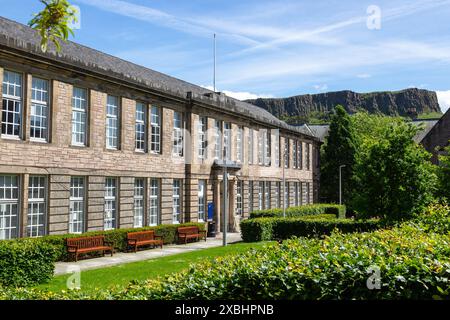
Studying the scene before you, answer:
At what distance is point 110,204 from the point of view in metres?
24.6

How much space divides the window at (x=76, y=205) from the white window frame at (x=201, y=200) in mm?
10561

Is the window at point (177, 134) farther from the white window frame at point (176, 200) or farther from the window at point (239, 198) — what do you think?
the window at point (239, 198)

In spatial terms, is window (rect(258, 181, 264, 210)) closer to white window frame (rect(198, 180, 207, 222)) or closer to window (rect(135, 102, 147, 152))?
white window frame (rect(198, 180, 207, 222))

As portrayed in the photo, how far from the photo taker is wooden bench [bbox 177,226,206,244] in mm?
27531

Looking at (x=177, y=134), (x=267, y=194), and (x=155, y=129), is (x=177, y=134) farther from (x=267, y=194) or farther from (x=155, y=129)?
(x=267, y=194)

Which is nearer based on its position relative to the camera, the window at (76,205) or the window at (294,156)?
the window at (76,205)

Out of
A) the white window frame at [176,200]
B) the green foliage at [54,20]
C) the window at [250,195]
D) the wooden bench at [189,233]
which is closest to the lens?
the green foliage at [54,20]

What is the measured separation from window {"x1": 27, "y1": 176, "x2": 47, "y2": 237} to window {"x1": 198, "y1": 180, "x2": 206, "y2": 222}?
12.9 metres

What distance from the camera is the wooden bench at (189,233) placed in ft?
90.3

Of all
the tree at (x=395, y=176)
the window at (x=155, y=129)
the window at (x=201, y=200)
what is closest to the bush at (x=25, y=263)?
the window at (x=155, y=129)

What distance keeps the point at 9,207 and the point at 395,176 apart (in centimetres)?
1597
